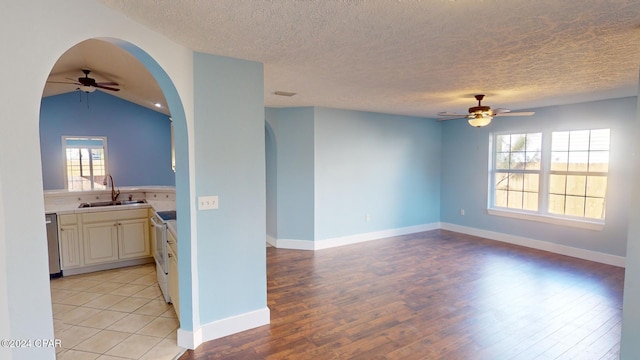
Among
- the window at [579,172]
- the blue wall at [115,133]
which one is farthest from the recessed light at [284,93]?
the blue wall at [115,133]

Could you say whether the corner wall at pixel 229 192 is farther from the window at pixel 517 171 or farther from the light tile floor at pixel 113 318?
the window at pixel 517 171

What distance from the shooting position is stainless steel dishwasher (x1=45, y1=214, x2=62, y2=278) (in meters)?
3.70

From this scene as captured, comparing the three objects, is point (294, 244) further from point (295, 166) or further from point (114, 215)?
point (114, 215)

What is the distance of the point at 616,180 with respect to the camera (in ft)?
14.3

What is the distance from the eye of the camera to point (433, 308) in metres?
3.13

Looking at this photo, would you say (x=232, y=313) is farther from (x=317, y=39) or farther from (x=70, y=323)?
(x=317, y=39)

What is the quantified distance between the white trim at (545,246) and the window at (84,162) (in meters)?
8.60

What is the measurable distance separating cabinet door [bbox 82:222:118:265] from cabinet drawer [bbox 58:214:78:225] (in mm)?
127

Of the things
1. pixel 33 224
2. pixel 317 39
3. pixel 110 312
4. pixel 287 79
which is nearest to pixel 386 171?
pixel 287 79

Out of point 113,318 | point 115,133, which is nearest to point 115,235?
point 113,318

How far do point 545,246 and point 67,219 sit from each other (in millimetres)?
6882

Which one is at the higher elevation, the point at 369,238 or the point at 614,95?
the point at 614,95

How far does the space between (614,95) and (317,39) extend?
14.4ft

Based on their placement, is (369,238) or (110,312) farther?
(369,238)
